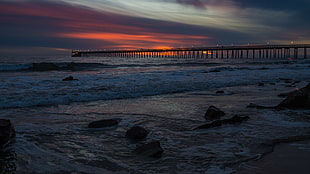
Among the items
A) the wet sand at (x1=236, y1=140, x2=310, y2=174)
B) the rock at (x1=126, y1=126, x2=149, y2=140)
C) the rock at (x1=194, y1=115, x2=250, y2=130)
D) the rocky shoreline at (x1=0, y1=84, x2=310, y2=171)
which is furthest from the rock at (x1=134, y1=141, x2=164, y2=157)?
the rock at (x1=194, y1=115, x2=250, y2=130)

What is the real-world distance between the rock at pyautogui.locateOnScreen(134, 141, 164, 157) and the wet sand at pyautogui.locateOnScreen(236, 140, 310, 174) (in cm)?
95

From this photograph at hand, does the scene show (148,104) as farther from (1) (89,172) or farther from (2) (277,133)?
(1) (89,172)

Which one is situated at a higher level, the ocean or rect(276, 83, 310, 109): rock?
rect(276, 83, 310, 109): rock

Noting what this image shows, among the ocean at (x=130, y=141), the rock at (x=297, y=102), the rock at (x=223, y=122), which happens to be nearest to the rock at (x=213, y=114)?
the ocean at (x=130, y=141)

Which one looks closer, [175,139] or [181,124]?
[175,139]

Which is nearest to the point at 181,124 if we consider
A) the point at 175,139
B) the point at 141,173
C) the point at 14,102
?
the point at 175,139

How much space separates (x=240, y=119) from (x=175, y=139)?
5.58ft

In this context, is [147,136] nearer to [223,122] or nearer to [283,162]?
[223,122]

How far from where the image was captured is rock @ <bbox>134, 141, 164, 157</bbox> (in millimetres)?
3104

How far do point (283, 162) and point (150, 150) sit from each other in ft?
5.08

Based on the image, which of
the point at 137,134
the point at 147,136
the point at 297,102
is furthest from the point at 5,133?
the point at 297,102

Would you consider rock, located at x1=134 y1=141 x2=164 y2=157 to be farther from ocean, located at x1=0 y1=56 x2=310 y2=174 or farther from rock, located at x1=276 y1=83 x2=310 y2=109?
rock, located at x1=276 y1=83 x2=310 y2=109

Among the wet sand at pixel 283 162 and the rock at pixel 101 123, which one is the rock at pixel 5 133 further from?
the wet sand at pixel 283 162

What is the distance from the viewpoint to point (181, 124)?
4.71 metres
